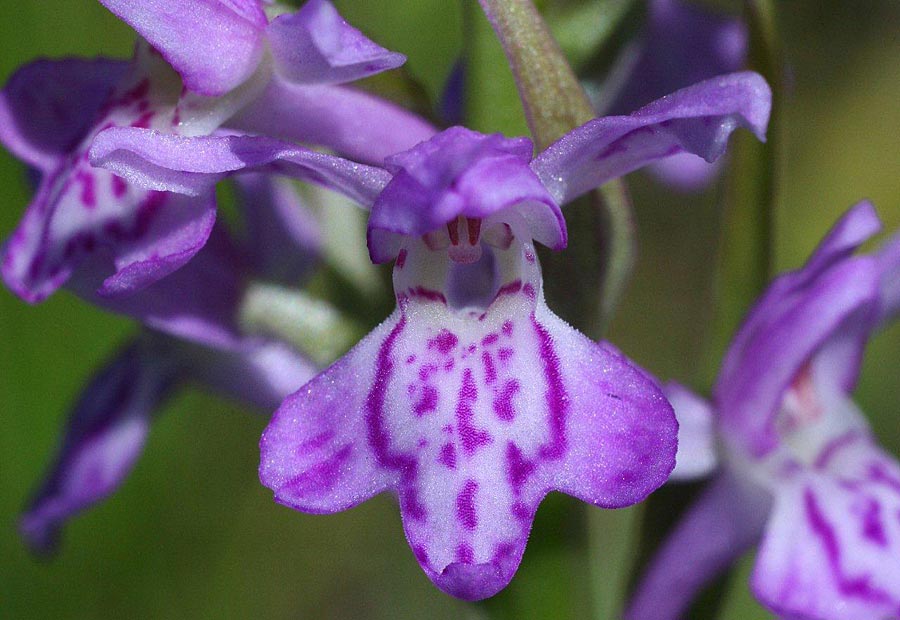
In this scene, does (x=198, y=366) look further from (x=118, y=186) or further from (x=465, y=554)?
(x=465, y=554)

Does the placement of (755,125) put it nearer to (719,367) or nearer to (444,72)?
(719,367)

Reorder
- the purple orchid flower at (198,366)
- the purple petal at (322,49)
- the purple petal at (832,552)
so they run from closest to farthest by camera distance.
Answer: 1. the purple petal at (322,49)
2. the purple petal at (832,552)
3. the purple orchid flower at (198,366)

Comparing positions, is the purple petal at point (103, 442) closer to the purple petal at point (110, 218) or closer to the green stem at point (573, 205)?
the purple petal at point (110, 218)

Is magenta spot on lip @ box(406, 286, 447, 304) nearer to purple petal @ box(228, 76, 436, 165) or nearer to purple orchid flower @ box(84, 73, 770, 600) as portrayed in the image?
purple orchid flower @ box(84, 73, 770, 600)

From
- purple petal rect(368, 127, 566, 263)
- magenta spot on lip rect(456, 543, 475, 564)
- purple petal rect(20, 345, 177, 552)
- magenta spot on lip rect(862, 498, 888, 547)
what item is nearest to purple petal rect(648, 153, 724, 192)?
magenta spot on lip rect(862, 498, 888, 547)

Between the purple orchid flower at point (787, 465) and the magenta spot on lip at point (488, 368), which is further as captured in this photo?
the purple orchid flower at point (787, 465)

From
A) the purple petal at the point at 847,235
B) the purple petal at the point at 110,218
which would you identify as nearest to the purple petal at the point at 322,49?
the purple petal at the point at 110,218
